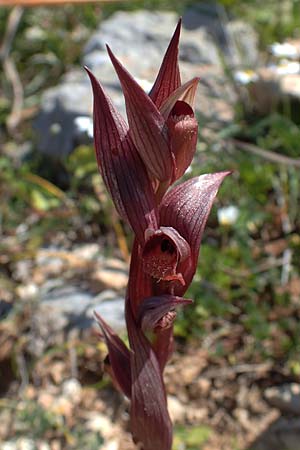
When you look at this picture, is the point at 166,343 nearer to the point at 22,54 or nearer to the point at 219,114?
the point at 219,114

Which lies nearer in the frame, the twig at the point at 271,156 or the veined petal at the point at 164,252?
the veined petal at the point at 164,252

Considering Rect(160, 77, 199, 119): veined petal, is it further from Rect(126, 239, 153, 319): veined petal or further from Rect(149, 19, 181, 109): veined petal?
Rect(126, 239, 153, 319): veined petal

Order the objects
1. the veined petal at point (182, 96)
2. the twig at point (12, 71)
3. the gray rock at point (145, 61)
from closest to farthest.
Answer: the veined petal at point (182, 96) < the gray rock at point (145, 61) < the twig at point (12, 71)

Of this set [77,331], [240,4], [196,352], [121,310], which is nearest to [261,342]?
[196,352]

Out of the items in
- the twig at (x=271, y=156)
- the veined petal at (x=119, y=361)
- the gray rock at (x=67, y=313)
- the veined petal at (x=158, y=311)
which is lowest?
the gray rock at (x=67, y=313)

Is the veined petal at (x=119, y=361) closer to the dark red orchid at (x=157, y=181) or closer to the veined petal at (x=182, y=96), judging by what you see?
the dark red orchid at (x=157, y=181)

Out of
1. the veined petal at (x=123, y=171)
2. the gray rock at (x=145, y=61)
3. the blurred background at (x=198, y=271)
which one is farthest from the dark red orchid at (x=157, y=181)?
the gray rock at (x=145, y=61)

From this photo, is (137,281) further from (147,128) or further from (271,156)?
(271,156)

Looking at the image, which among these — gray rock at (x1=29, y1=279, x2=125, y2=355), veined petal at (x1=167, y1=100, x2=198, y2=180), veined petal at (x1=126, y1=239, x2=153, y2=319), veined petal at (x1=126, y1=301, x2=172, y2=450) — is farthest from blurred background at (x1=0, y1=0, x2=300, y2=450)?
veined petal at (x1=167, y1=100, x2=198, y2=180)
